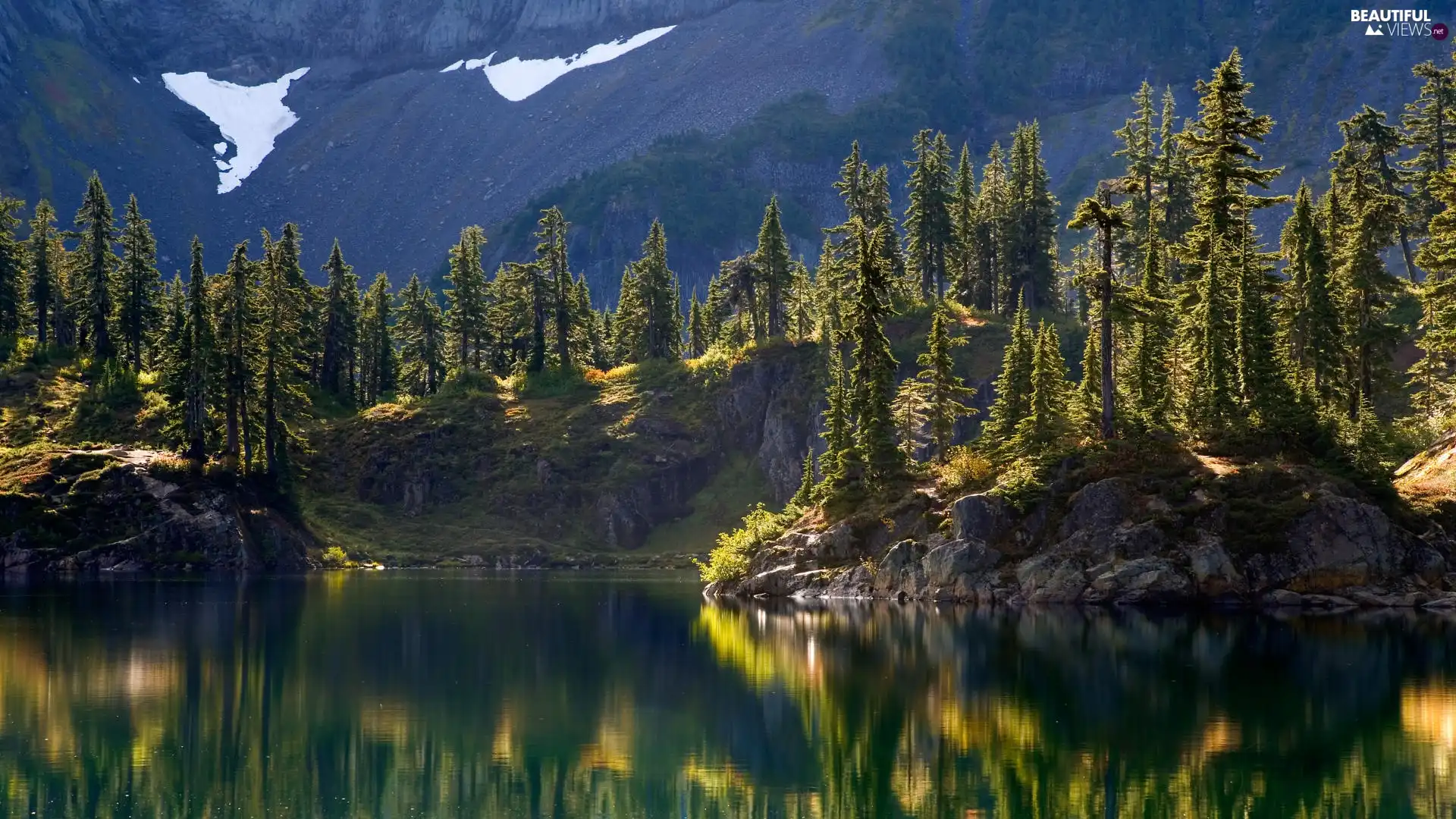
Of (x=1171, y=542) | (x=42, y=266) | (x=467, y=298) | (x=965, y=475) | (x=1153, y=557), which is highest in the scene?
(x=42, y=266)

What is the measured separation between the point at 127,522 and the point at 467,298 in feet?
161

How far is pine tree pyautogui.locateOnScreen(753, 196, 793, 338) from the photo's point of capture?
13288 centimetres

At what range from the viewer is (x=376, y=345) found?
145375mm

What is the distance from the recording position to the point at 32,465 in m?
102

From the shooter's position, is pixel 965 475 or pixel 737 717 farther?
pixel 965 475

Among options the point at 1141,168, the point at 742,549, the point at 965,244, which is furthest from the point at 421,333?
the point at 742,549

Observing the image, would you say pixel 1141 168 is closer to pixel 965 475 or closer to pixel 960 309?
pixel 960 309

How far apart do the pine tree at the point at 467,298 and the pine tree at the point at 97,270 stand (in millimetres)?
30605

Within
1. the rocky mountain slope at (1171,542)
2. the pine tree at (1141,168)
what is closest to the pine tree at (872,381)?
the rocky mountain slope at (1171,542)

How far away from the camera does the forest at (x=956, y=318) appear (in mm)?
73312

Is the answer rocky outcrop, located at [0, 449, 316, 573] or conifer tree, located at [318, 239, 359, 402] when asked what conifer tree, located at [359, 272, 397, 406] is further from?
rocky outcrop, located at [0, 449, 316, 573]

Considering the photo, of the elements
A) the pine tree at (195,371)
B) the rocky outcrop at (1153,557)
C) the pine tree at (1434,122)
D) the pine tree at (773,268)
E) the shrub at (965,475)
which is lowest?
the rocky outcrop at (1153,557)

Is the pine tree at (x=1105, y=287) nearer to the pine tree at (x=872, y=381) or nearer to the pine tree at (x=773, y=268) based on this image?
the pine tree at (x=872, y=381)

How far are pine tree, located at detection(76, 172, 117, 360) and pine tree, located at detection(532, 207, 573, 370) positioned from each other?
37.2 meters
